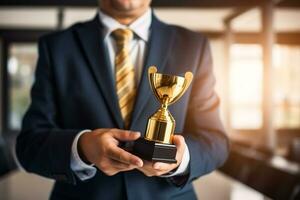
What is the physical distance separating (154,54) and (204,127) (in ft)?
0.30

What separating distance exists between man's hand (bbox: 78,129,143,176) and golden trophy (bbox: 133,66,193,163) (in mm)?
13

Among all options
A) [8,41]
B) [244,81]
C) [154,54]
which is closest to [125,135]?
[154,54]

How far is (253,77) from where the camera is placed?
0.66 meters

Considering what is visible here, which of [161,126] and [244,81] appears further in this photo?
[244,81]

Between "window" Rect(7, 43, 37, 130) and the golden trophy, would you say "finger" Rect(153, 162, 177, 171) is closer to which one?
the golden trophy

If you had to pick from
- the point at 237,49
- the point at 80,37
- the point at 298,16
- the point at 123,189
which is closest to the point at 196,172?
the point at 123,189

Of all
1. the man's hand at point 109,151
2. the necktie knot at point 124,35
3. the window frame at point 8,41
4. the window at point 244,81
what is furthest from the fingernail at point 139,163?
the window frame at point 8,41

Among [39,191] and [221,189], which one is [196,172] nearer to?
[221,189]

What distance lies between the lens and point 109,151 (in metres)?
0.36

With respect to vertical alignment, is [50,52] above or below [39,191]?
above

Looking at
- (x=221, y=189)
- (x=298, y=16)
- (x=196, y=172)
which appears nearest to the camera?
(x=196, y=172)

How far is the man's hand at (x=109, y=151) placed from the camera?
35 centimetres

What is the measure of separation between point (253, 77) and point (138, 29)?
284 mm

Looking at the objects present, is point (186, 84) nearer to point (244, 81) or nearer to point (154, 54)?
point (154, 54)
